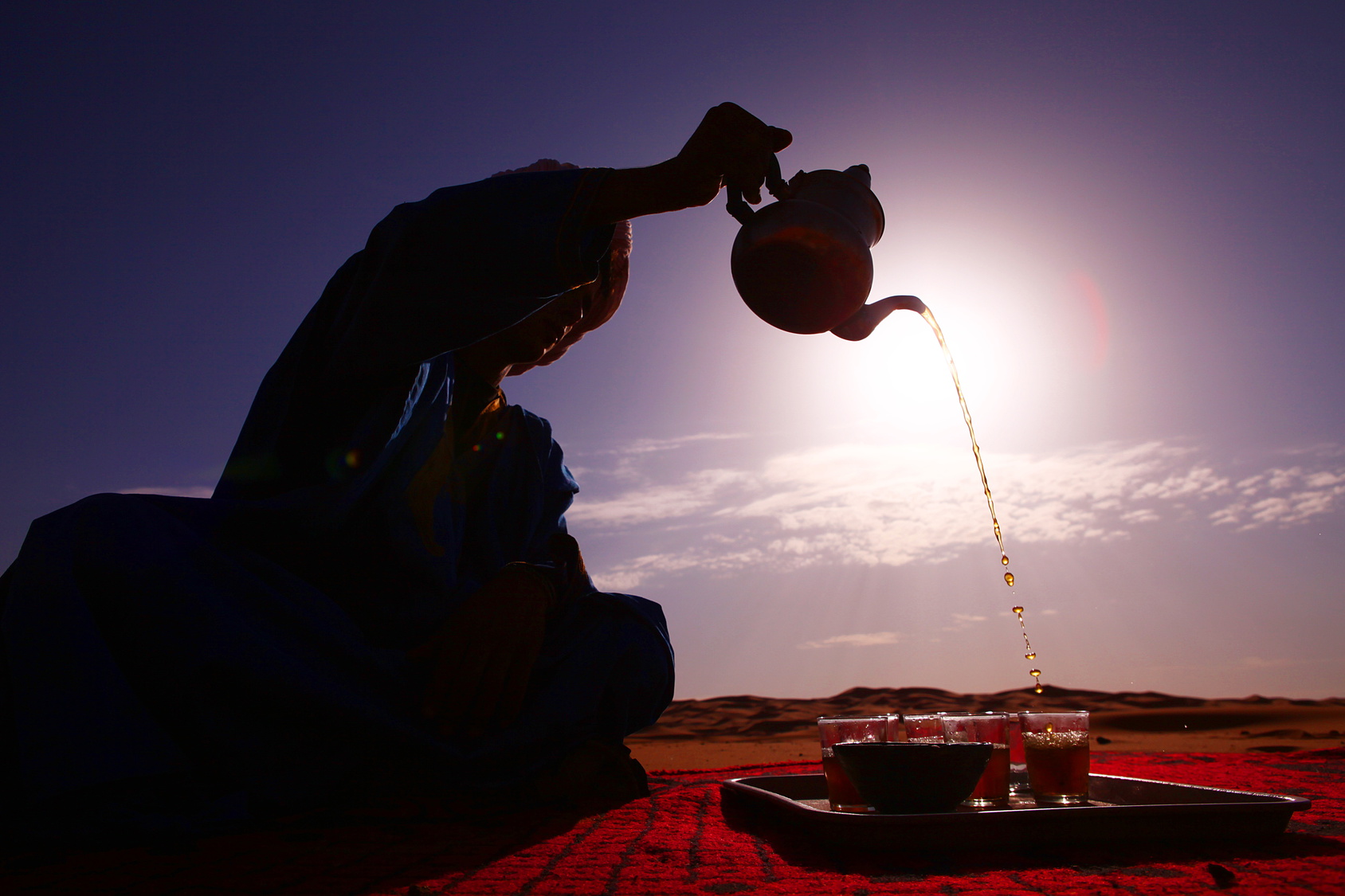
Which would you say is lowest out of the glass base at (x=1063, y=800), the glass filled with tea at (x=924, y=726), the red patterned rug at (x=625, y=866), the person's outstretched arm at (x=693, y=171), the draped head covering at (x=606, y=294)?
the red patterned rug at (x=625, y=866)

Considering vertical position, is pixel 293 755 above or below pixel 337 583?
below

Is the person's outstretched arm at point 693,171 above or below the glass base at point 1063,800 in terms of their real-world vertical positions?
above

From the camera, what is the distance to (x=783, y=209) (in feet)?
7.27

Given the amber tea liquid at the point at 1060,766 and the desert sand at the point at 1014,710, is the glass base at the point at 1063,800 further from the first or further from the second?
the desert sand at the point at 1014,710

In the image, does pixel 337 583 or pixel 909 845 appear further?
pixel 337 583

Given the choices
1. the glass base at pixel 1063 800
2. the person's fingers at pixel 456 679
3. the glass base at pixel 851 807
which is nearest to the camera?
the glass base at pixel 851 807

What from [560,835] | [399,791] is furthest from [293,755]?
[560,835]

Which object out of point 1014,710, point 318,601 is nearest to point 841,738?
point 318,601

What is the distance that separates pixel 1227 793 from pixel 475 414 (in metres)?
2.50

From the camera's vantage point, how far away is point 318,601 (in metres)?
2.07

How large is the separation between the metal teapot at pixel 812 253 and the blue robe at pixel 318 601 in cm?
57

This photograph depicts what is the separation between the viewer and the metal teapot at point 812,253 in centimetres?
219

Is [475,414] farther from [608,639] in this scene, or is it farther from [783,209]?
[783,209]

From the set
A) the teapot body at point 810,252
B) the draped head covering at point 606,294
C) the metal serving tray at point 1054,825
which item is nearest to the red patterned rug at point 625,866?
the metal serving tray at point 1054,825
